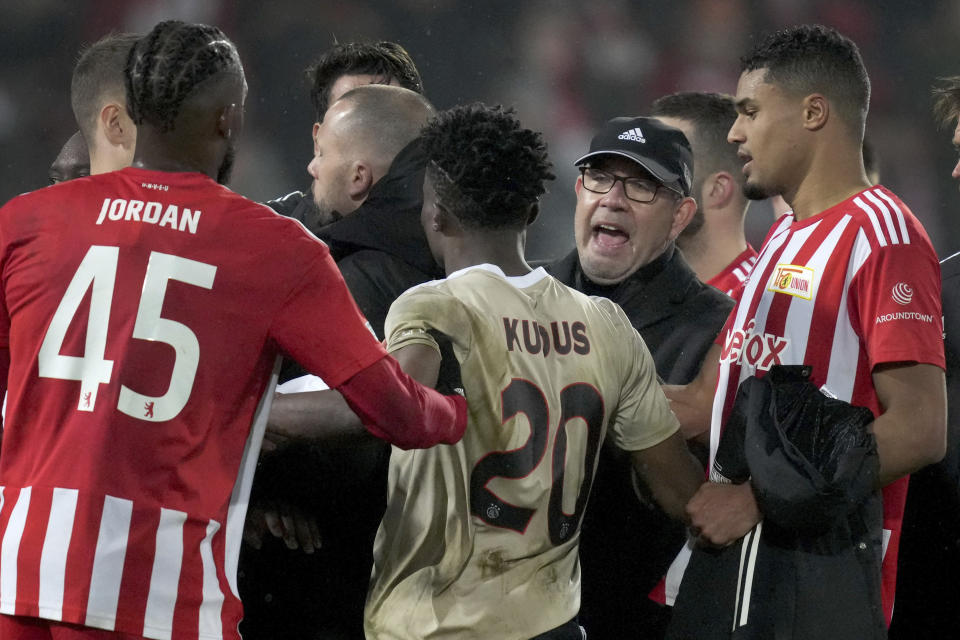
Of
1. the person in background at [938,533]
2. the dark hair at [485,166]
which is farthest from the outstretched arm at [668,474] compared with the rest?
the person in background at [938,533]

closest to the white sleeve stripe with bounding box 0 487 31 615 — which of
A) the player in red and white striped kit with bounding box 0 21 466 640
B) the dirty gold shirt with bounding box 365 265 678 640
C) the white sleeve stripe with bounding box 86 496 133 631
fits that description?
the player in red and white striped kit with bounding box 0 21 466 640

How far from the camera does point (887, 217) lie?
2.25 meters

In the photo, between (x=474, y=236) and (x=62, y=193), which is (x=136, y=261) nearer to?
(x=62, y=193)

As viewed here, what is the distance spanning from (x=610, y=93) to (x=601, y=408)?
16.1 ft

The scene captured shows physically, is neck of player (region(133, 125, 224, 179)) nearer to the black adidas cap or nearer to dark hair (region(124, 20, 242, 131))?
dark hair (region(124, 20, 242, 131))

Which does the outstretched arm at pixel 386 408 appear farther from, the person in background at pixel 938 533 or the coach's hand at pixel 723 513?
the person in background at pixel 938 533

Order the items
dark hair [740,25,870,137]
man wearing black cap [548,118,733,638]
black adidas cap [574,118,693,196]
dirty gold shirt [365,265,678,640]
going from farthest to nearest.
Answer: black adidas cap [574,118,693,196] → man wearing black cap [548,118,733,638] → dark hair [740,25,870,137] → dirty gold shirt [365,265,678,640]

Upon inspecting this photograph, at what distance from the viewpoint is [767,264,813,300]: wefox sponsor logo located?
230 cm

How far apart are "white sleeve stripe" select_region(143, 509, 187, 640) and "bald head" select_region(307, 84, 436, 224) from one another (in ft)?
4.77

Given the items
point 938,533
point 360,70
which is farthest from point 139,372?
point 360,70

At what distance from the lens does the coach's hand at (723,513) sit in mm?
2156

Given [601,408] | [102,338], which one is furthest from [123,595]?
[601,408]

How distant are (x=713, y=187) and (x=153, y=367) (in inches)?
108

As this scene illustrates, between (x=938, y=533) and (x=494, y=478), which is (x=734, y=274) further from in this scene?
(x=494, y=478)
